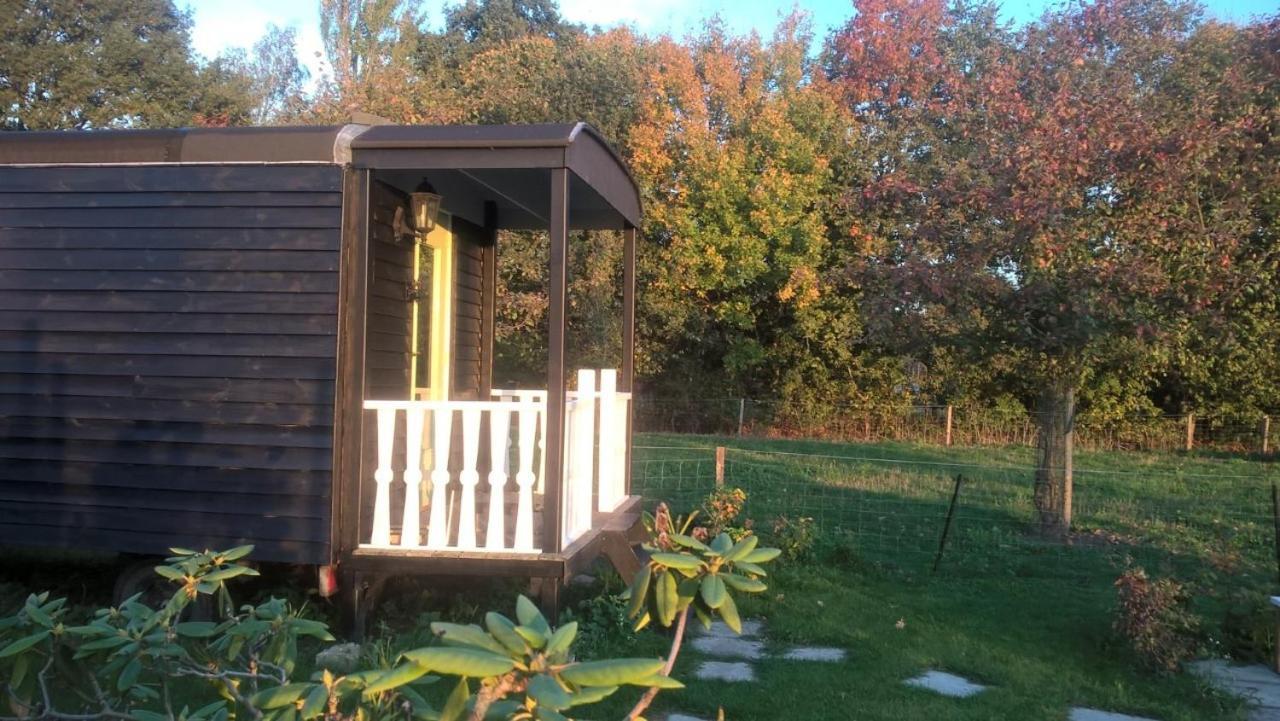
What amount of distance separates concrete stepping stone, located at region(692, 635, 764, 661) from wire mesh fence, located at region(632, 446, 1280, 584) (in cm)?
216

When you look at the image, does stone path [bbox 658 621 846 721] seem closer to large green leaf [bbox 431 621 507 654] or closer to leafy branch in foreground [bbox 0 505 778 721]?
leafy branch in foreground [bbox 0 505 778 721]

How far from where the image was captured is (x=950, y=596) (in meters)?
6.84

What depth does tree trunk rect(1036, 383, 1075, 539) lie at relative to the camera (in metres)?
8.55

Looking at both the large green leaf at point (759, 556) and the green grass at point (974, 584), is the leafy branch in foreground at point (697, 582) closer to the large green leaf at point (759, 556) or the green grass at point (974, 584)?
the large green leaf at point (759, 556)

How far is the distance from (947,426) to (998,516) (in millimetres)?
8770

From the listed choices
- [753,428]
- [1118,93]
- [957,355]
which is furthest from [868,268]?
[753,428]

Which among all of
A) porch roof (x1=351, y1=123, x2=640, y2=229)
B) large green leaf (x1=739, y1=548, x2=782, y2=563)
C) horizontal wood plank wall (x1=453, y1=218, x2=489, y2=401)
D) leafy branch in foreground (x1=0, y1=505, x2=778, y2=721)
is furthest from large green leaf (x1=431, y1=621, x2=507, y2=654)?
horizontal wood plank wall (x1=453, y1=218, x2=489, y2=401)

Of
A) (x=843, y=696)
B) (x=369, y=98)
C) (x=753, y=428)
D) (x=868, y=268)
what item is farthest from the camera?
(x=369, y=98)

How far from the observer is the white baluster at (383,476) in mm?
5188

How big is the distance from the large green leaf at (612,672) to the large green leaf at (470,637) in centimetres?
11

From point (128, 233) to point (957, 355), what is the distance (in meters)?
7.12

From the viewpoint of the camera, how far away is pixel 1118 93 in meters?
8.45

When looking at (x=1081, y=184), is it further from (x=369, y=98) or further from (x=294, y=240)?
(x=369, y=98)

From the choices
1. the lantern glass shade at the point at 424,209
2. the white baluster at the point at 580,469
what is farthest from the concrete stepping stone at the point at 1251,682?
the lantern glass shade at the point at 424,209
